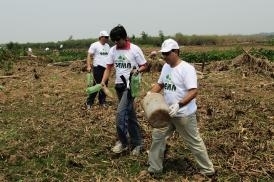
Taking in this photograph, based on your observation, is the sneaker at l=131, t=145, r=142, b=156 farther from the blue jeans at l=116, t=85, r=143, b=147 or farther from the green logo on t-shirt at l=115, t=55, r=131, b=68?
the green logo on t-shirt at l=115, t=55, r=131, b=68

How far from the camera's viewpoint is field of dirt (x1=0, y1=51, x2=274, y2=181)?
634 cm

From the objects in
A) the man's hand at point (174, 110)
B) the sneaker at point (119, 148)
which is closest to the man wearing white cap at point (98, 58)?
the sneaker at point (119, 148)

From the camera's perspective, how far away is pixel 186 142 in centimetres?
588

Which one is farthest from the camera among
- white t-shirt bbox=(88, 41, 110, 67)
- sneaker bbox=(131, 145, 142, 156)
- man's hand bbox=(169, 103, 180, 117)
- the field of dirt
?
white t-shirt bbox=(88, 41, 110, 67)

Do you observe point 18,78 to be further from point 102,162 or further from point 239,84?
point 102,162

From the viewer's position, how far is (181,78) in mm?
5676

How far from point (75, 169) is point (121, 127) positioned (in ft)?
2.74

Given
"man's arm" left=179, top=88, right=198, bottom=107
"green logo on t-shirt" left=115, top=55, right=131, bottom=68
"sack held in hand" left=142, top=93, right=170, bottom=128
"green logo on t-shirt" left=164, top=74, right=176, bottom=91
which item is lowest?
"sack held in hand" left=142, top=93, right=170, bottom=128

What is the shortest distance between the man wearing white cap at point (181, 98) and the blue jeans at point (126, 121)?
0.90 metres

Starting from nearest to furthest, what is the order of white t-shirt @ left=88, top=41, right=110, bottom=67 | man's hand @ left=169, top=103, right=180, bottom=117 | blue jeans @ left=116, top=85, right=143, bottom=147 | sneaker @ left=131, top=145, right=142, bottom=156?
man's hand @ left=169, top=103, right=180, bottom=117 < blue jeans @ left=116, top=85, right=143, bottom=147 < sneaker @ left=131, top=145, right=142, bottom=156 < white t-shirt @ left=88, top=41, right=110, bottom=67

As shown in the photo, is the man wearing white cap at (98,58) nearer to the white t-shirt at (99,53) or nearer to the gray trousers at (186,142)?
the white t-shirt at (99,53)

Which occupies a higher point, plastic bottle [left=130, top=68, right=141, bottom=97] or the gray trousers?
plastic bottle [left=130, top=68, right=141, bottom=97]

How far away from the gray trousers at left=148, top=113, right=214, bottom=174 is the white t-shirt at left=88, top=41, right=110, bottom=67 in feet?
15.5

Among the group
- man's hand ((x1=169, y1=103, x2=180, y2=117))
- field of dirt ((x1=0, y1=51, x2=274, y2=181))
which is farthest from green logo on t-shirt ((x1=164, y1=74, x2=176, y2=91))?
field of dirt ((x1=0, y1=51, x2=274, y2=181))
